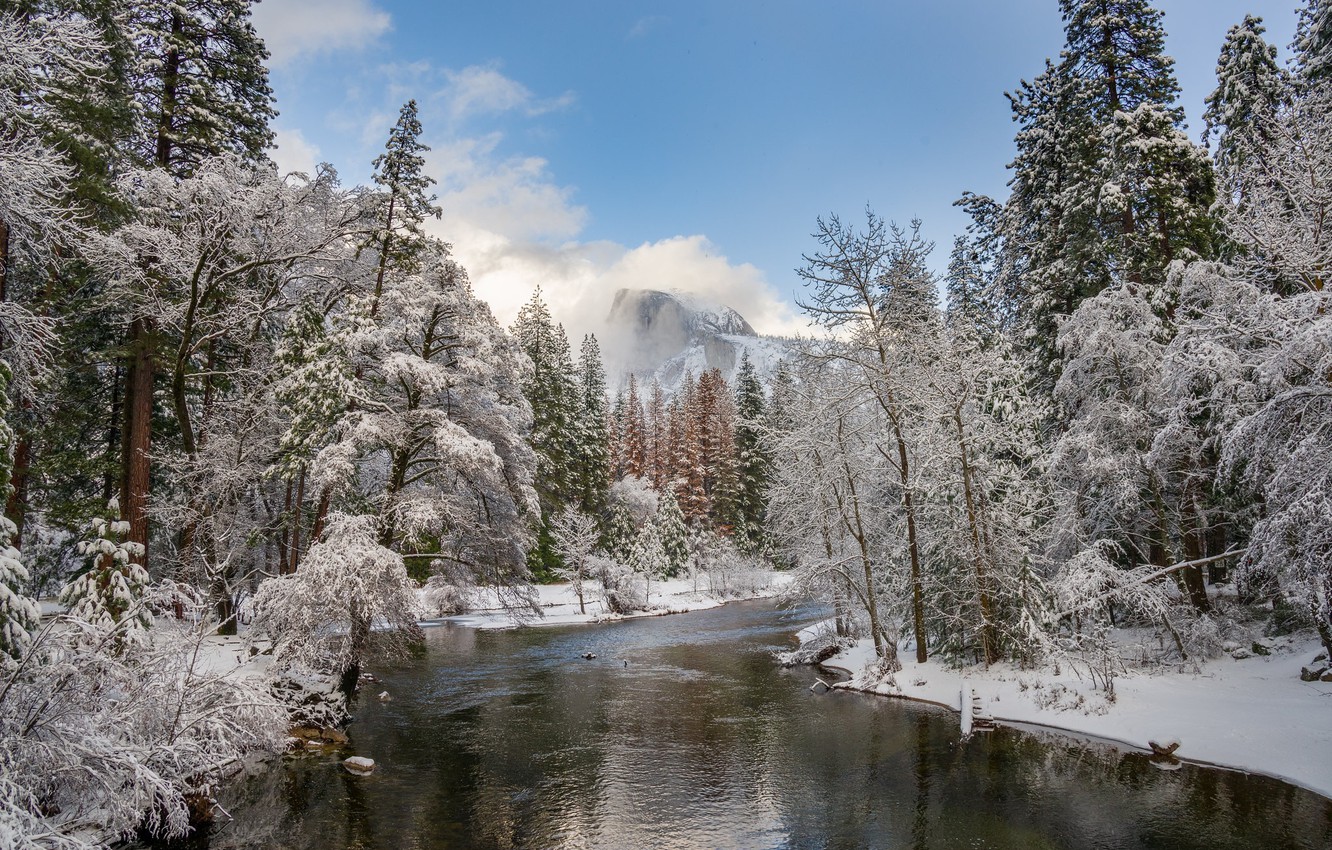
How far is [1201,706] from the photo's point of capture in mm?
14109

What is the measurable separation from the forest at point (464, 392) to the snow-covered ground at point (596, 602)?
16080 millimetres

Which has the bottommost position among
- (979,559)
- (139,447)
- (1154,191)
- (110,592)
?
(979,559)

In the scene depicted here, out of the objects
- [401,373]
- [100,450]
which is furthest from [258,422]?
[100,450]

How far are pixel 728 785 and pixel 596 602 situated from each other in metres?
32.8

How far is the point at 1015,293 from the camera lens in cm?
2652

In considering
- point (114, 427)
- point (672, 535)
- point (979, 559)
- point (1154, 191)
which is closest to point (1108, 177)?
point (1154, 191)

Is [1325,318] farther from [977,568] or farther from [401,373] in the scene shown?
[401,373]

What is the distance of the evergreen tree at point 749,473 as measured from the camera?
191 ft

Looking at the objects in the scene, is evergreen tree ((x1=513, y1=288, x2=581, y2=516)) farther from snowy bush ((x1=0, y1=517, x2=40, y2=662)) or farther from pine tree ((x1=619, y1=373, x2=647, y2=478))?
snowy bush ((x1=0, y1=517, x2=40, y2=662))

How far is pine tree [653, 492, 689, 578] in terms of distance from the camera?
175 ft

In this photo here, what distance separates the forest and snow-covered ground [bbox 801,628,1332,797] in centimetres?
87

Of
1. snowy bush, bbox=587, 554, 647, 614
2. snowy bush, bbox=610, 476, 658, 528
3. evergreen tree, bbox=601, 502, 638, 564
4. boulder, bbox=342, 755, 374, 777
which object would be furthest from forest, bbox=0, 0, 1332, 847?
snowy bush, bbox=610, 476, 658, 528

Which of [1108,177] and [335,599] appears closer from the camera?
[335,599]

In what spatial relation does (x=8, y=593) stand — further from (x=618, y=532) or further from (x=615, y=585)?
(x=618, y=532)
